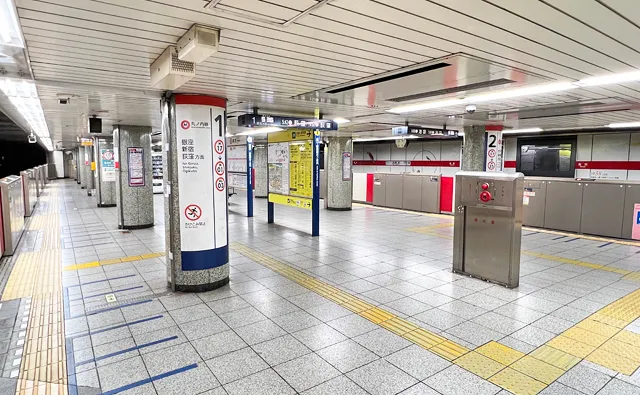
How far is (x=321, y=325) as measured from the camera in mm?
3803

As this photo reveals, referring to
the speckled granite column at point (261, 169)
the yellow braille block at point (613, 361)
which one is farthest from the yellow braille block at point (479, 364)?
the speckled granite column at point (261, 169)

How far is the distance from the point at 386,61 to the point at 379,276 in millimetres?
3098

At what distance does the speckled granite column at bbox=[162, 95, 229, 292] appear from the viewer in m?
4.62

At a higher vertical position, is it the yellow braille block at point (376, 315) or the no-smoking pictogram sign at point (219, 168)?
the no-smoking pictogram sign at point (219, 168)

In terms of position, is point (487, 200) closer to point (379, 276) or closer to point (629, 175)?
point (379, 276)

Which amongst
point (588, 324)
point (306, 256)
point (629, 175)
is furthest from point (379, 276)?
point (629, 175)

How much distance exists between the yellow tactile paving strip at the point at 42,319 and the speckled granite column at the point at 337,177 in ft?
25.4

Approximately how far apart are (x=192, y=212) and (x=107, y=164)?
33.2ft

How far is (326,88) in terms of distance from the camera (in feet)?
15.9

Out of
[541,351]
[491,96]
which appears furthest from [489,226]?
[541,351]

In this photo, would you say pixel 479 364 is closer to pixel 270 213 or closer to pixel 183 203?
pixel 183 203

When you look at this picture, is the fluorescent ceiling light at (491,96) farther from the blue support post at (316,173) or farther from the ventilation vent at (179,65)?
the ventilation vent at (179,65)

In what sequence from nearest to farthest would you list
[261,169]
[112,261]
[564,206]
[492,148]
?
[112,261] → [564,206] → [492,148] → [261,169]

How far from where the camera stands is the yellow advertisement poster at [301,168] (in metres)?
8.29
